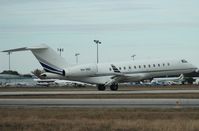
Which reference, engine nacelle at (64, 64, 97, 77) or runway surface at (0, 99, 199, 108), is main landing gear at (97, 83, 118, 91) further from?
runway surface at (0, 99, 199, 108)

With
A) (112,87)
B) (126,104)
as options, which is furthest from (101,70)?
(126,104)

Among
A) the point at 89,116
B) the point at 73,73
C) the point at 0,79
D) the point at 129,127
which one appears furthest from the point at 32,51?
the point at 0,79

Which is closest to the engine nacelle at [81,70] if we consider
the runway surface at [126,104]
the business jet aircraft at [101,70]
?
the business jet aircraft at [101,70]

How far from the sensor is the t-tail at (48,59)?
63625 millimetres

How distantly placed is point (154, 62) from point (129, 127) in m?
48.3

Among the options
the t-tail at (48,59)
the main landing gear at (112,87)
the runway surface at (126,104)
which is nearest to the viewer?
the runway surface at (126,104)

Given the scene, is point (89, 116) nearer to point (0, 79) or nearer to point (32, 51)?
point (32, 51)

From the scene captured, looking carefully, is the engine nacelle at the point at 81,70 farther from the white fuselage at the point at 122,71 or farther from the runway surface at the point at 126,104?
the runway surface at the point at 126,104

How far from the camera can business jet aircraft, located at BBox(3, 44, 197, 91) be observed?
2516 inches

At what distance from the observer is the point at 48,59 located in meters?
64.1

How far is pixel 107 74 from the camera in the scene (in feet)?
215

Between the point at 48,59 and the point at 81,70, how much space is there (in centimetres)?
452

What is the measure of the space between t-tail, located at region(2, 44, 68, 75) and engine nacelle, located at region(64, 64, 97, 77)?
2.77 feet

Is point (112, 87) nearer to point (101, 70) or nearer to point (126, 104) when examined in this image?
point (101, 70)
